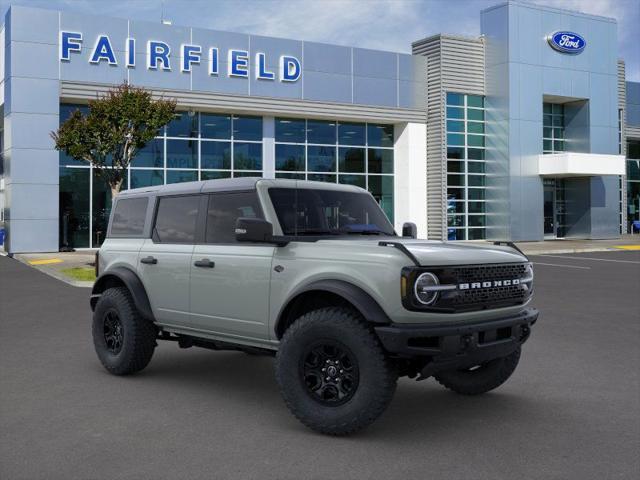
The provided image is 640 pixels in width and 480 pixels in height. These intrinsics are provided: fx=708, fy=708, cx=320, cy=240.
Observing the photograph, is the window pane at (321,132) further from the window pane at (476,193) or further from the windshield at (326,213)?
the windshield at (326,213)

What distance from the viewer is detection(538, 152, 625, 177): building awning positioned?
33.0 m

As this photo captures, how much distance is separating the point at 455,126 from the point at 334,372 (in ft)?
97.2

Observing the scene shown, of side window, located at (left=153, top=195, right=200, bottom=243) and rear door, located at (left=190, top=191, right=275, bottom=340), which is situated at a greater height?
side window, located at (left=153, top=195, right=200, bottom=243)

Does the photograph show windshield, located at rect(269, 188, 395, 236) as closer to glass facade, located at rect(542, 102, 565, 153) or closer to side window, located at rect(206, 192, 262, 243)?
side window, located at rect(206, 192, 262, 243)

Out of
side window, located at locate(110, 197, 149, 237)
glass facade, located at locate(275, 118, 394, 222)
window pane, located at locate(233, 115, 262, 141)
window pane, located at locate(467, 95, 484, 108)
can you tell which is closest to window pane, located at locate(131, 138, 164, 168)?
window pane, located at locate(233, 115, 262, 141)

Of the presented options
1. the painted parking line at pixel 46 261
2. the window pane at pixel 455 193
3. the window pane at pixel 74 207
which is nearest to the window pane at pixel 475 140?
the window pane at pixel 455 193

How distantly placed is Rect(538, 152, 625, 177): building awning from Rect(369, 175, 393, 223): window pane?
7.20 m

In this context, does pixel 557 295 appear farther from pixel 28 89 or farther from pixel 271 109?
pixel 28 89

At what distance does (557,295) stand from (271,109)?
59.7ft

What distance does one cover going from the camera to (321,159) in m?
31.8

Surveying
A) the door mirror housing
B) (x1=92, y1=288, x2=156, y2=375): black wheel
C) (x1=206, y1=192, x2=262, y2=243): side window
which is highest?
(x1=206, y1=192, x2=262, y2=243): side window

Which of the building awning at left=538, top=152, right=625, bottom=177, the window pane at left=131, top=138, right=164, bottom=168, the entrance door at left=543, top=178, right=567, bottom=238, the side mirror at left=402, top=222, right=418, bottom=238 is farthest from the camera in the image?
the entrance door at left=543, top=178, right=567, bottom=238

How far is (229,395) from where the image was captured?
620 centimetres

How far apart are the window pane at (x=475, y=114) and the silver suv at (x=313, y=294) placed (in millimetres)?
28047
